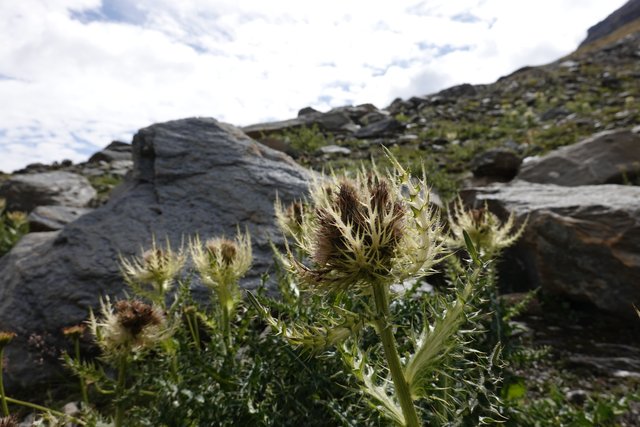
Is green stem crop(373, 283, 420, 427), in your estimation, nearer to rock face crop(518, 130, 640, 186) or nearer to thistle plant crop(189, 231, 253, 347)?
thistle plant crop(189, 231, 253, 347)

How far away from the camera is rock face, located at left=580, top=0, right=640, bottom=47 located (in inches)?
3408

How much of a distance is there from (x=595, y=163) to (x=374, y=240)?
28.8 feet

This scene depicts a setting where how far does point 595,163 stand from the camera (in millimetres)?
8359

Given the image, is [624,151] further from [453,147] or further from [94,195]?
[94,195]

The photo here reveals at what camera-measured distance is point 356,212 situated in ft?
5.52

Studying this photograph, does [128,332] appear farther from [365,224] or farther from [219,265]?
[365,224]

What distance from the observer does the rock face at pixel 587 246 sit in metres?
4.86

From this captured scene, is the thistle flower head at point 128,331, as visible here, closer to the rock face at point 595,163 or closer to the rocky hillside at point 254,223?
the rocky hillside at point 254,223

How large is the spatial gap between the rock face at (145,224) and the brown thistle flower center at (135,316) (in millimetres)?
1133

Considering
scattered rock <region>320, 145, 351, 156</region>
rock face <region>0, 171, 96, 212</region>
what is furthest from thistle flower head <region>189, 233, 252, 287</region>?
scattered rock <region>320, 145, 351, 156</region>

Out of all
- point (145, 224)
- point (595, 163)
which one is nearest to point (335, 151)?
point (595, 163)

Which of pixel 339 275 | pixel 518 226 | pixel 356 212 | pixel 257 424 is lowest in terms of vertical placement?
pixel 518 226

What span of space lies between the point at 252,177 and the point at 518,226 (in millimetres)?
4063

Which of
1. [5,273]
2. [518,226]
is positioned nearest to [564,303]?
[518,226]
